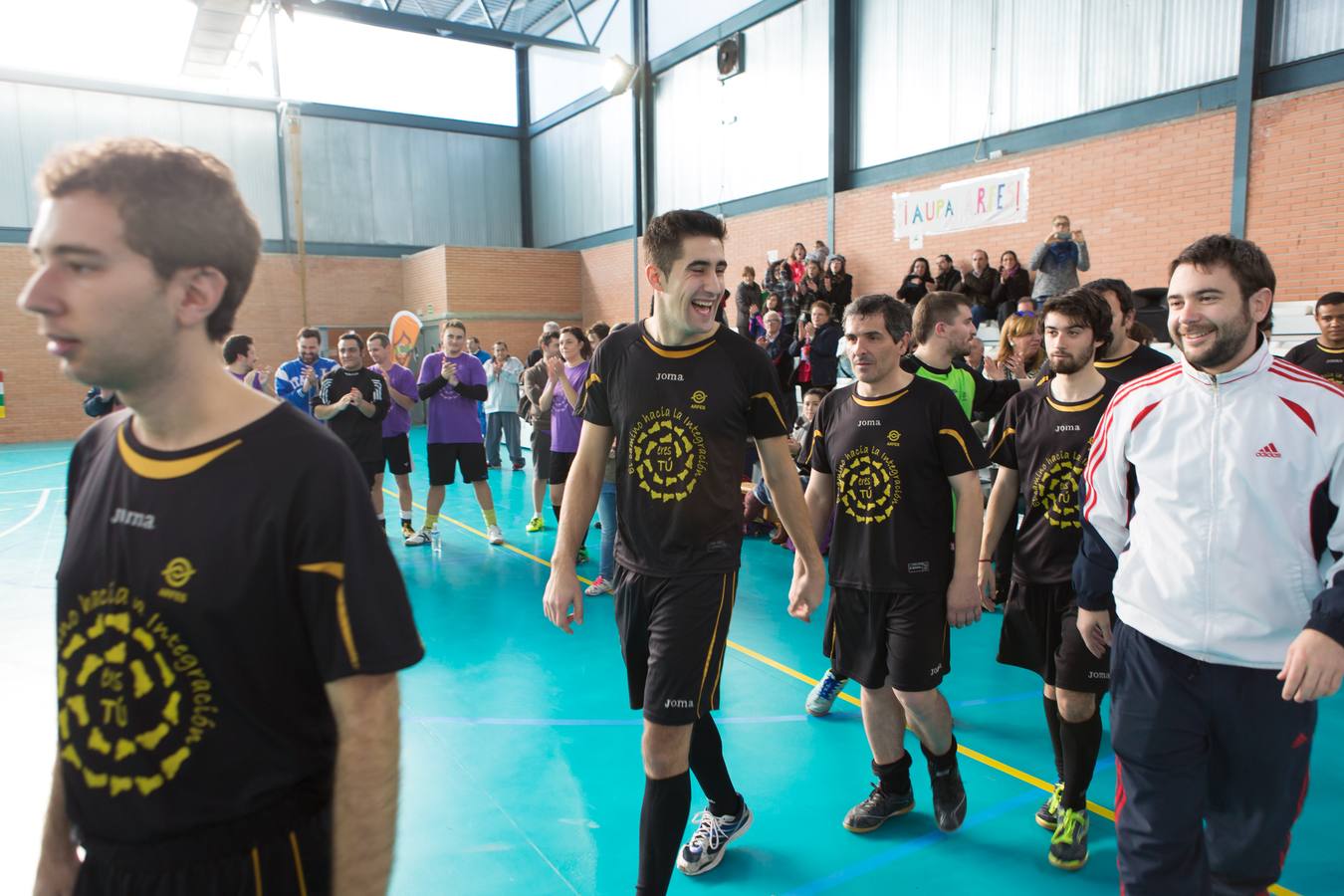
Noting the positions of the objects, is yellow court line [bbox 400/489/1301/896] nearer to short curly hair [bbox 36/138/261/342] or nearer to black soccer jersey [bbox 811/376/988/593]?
black soccer jersey [bbox 811/376/988/593]

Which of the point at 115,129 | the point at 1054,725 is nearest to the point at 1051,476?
the point at 1054,725

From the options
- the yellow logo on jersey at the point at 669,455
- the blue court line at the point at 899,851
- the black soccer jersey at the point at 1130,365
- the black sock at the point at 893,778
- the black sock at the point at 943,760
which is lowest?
the blue court line at the point at 899,851

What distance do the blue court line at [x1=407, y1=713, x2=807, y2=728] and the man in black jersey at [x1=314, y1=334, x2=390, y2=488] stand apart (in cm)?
365

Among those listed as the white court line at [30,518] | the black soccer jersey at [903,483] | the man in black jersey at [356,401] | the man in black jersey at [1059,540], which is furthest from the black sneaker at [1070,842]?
the white court line at [30,518]

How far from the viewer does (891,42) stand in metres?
14.8

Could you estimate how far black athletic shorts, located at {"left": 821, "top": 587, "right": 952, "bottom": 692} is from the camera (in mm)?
3312

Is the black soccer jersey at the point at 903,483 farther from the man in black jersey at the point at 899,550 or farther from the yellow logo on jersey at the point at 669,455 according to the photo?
the yellow logo on jersey at the point at 669,455

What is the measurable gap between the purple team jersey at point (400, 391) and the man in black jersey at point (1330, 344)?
7.33 metres

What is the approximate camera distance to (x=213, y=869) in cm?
128

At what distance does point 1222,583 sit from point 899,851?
65.5 inches

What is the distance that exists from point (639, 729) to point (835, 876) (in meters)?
1.46

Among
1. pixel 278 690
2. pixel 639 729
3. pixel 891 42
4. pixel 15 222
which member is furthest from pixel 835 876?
pixel 15 222

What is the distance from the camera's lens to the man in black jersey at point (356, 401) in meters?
7.68

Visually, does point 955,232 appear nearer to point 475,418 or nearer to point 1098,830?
point 475,418
